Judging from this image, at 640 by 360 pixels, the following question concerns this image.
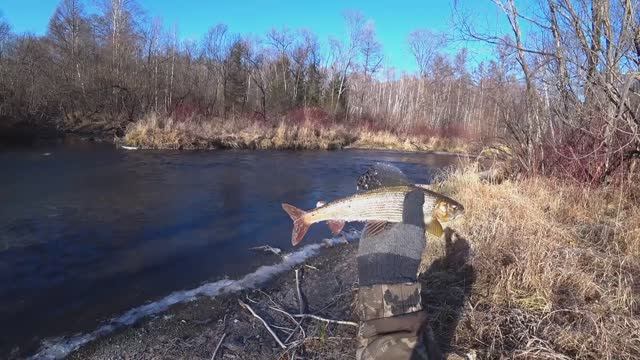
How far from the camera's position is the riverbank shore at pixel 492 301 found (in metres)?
3.52

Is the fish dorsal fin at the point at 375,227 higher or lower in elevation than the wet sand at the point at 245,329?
higher

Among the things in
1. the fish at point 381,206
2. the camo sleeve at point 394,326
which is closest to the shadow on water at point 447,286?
the camo sleeve at point 394,326

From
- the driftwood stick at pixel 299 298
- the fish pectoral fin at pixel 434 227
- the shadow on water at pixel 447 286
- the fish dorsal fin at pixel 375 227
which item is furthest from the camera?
the driftwood stick at pixel 299 298

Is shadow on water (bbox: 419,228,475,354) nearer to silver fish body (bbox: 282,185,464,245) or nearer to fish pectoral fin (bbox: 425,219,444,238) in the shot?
fish pectoral fin (bbox: 425,219,444,238)

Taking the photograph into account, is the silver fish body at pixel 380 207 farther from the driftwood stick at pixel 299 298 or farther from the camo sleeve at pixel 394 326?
the driftwood stick at pixel 299 298

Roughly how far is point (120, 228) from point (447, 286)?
661cm

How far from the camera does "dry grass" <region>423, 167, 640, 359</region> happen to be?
3.39m

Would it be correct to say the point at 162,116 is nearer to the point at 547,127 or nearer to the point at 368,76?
the point at 547,127

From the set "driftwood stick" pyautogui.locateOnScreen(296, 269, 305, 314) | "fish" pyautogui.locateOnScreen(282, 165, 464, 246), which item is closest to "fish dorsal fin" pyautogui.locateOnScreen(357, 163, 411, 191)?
"fish" pyautogui.locateOnScreen(282, 165, 464, 246)

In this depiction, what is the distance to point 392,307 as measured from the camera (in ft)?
9.27

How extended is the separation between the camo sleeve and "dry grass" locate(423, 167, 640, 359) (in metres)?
0.91

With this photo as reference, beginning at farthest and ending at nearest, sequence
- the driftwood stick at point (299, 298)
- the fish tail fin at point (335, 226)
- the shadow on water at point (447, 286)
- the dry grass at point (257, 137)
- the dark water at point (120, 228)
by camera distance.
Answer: the dry grass at point (257, 137)
the dark water at point (120, 228)
the driftwood stick at point (299, 298)
the shadow on water at point (447, 286)
the fish tail fin at point (335, 226)

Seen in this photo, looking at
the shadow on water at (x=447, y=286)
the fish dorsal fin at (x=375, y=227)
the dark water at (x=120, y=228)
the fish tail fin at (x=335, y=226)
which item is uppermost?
the fish dorsal fin at (x=375, y=227)

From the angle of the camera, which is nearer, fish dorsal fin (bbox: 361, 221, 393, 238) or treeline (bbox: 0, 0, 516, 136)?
fish dorsal fin (bbox: 361, 221, 393, 238)
